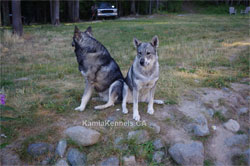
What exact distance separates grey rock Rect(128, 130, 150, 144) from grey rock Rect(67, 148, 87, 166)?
891 millimetres

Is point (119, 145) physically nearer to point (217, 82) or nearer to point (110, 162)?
point (110, 162)

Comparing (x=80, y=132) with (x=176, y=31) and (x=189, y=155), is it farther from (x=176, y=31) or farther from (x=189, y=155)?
(x=176, y=31)

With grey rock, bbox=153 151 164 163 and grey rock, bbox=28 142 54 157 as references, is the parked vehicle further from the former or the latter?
grey rock, bbox=153 151 164 163

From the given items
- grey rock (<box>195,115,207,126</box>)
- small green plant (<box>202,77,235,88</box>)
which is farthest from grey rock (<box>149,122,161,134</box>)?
small green plant (<box>202,77,235,88</box>)

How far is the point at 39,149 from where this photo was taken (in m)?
3.80

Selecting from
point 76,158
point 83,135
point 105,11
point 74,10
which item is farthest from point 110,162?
point 105,11

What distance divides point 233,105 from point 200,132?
60.6 inches

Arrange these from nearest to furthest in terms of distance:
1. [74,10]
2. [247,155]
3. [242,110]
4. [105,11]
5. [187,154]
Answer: [187,154] < [247,155] < [242,110] < [74,10] < [105,11]

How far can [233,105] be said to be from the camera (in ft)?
17.9

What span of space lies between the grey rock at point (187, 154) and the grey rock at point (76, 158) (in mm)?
1508

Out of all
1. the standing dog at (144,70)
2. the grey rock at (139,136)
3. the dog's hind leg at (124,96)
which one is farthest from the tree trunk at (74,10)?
the grey rock at (139,136)

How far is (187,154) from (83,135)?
72.2 inches

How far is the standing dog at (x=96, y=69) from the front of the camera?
468 cm

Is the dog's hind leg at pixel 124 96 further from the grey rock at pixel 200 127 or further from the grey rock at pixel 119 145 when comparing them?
the grey rock at pixel 200 127
